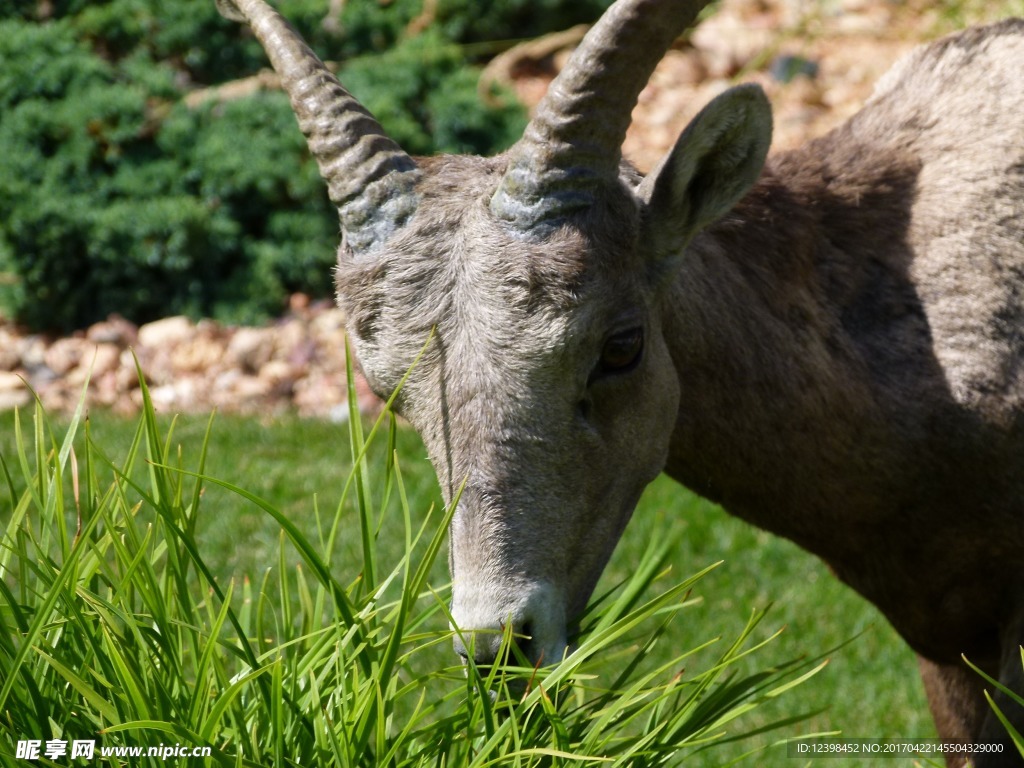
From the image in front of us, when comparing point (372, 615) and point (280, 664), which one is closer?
point (280, 664)

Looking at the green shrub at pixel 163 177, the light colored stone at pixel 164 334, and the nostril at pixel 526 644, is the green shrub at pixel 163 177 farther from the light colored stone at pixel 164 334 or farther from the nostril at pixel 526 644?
the nostril at pixel 526 644

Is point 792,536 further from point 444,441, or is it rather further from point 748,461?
point 444,441

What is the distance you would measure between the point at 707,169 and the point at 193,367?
5.71m

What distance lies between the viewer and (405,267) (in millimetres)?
3426

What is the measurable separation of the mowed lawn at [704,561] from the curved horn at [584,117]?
2.48 meters

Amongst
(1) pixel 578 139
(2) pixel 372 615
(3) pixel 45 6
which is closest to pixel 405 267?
(1) pixel 578 139

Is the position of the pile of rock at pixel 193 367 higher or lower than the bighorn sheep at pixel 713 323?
lower

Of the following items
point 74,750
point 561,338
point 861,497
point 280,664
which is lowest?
point 74,750

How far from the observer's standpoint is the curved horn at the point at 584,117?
3.36m

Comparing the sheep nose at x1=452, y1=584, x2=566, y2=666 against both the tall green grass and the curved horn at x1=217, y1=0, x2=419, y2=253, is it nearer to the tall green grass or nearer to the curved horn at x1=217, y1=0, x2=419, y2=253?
the tall green grass

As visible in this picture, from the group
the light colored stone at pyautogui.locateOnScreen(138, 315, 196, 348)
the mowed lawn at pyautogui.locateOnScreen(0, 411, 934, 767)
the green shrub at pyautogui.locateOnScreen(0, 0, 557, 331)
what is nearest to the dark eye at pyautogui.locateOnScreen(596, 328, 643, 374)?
the mowed lawn at pyautogui.locateOnScreen(0, 411, 934, 767)

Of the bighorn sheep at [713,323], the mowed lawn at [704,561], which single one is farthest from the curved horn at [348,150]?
the mowed lawn at [704,561]

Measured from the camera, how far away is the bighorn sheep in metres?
3.32

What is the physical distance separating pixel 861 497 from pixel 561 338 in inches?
49.7
